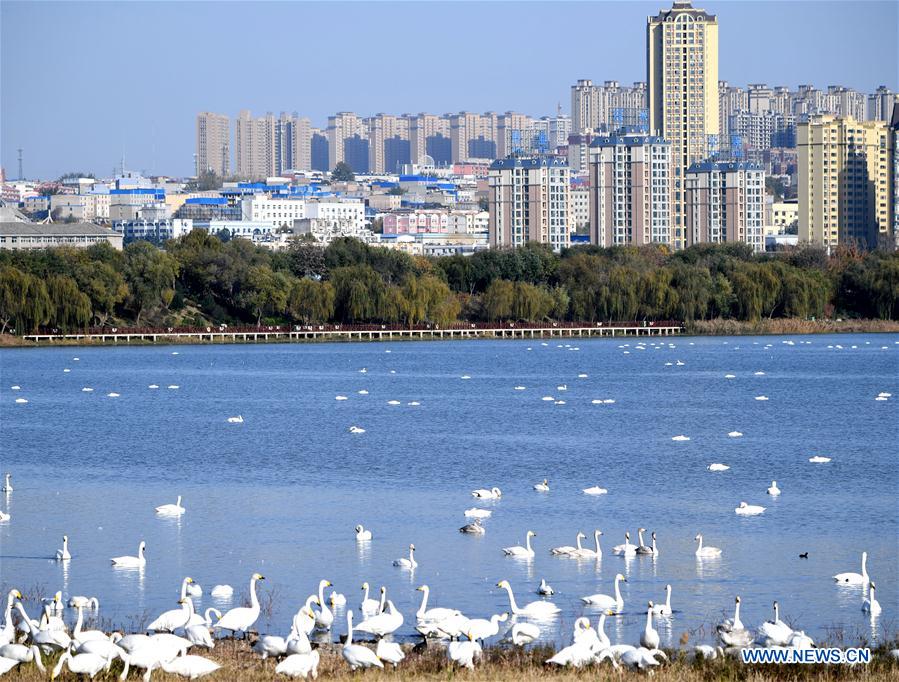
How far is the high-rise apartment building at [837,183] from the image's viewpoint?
146250 mm

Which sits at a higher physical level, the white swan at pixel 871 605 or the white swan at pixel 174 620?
the white swan at pixel 174 620

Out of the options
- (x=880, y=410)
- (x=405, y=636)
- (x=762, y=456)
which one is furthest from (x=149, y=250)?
(x=405, y=636)

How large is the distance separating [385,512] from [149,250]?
158ft

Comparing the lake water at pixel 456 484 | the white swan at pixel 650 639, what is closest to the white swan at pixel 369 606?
the lake water at pixel 456 484

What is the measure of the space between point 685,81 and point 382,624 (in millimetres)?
148790

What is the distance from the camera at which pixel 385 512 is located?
71.6 ft

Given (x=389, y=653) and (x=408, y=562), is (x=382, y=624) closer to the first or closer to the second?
(x=389, y=653)

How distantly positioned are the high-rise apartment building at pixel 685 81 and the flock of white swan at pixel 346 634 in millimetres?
140858

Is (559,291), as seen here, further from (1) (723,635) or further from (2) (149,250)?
(1) (723,635)

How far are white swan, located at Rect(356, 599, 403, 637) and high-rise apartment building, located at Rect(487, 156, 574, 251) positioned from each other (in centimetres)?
12139

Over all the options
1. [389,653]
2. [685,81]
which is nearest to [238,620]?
[389,653]

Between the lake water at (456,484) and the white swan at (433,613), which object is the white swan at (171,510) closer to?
the lake water at (456,484)

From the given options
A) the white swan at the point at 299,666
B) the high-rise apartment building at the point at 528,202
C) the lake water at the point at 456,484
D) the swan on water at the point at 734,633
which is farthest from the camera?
the high-rise apartment building at the point at 528,202

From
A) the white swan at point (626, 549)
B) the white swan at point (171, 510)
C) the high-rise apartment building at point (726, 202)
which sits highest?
the high-rise apartment building at point (726, 202)
